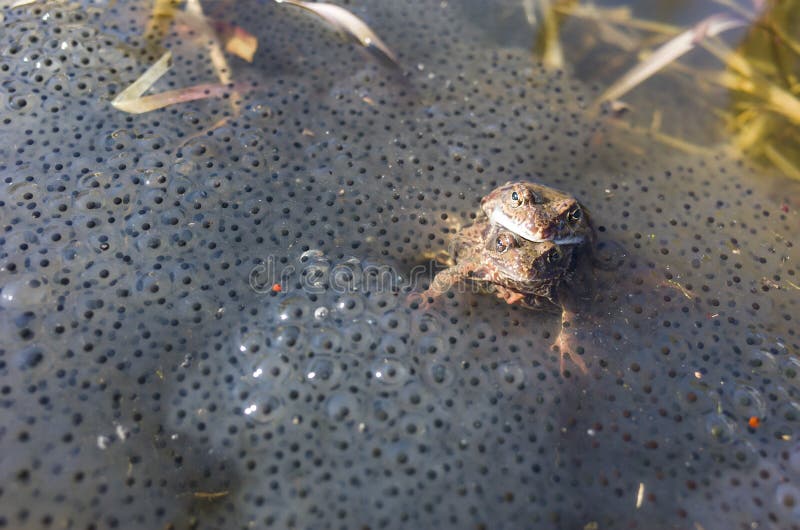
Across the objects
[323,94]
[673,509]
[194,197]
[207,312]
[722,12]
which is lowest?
[673,509]

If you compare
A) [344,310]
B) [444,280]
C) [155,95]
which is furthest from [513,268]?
[155,95]

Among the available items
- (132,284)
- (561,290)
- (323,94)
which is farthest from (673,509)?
(323,94)

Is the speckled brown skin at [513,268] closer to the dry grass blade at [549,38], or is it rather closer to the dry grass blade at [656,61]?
the dry grass blade at [656,61]

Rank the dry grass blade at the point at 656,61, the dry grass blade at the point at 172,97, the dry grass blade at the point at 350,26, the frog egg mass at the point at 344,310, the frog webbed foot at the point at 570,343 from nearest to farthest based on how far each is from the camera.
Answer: the frog egg mass at the point at 344,310 → the frog webbed foot at the point at 570,343 → the dry grass blade at the point at 172,97 → the dry grass blade at the point at 350,26 → the dry grass blade at the point at 656,61

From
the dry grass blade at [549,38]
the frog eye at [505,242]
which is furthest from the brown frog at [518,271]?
the dry grass blade at [549,38]

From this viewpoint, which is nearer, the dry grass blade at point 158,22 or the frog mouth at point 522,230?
the frog mouth at point 522,230

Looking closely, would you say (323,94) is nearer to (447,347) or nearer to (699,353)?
(447,347)

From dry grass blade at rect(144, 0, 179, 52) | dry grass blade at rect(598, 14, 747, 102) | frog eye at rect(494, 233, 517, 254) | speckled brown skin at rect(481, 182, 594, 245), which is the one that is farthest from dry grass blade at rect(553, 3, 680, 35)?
dry grass blade at rect(144, 0, 179, 52)
